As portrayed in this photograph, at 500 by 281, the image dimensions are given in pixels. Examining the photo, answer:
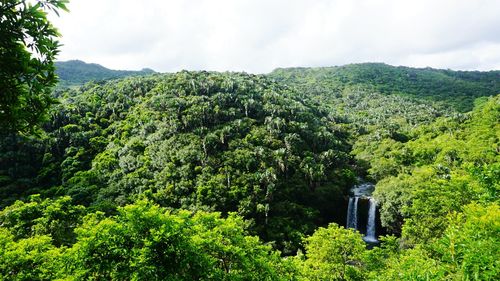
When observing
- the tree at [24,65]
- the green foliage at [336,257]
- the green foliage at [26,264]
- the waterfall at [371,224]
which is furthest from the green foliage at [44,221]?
the waterfall at [371,224]

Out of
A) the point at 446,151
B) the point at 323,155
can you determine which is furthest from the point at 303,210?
the point at 446,151

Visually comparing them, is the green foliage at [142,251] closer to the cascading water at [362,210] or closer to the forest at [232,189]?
the forest at [232,189]

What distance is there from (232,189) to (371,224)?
3379 centimetres

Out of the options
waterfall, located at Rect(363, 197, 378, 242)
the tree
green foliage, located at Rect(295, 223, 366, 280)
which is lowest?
waterfall, located at Rect(363, 197, 378, 242)

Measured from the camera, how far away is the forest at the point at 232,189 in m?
17.8

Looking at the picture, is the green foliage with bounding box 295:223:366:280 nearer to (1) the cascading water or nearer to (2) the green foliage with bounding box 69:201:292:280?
(2) the green foliage with bounding box 69:201:292:280

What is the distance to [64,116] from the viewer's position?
Answer: 12000cm

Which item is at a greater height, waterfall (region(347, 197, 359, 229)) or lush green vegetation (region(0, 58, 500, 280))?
lush green vegetation (region(0, 58, 500, 280))

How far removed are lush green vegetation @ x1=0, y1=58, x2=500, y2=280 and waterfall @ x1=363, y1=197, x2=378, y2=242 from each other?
10.5 feet

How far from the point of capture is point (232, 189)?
266 feet

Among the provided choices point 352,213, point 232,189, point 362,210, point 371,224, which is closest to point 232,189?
point 232,189

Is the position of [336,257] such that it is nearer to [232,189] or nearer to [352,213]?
[232,189]

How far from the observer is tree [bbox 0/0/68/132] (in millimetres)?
5824

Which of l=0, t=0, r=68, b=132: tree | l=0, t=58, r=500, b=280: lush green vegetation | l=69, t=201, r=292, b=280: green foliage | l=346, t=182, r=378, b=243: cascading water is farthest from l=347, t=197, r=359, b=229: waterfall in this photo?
l=0, t=0, r=68, b=132: tree
